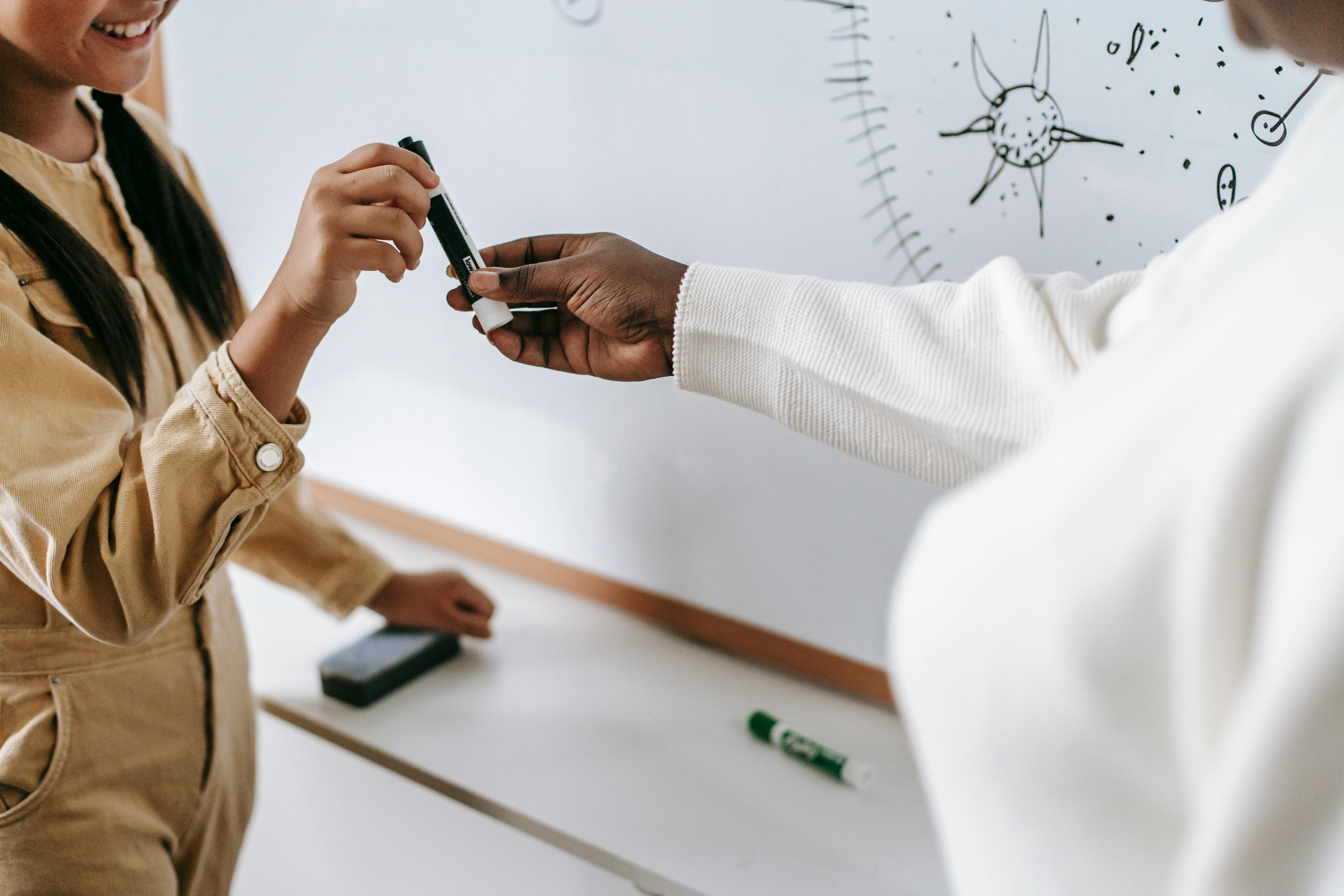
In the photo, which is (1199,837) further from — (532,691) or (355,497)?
(355,497)

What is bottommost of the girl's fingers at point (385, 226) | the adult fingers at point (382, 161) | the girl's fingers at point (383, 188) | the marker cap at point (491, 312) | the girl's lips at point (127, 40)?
the marker cap at point (491, 312)

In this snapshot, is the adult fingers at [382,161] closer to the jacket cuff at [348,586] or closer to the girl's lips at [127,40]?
the girl's lips at [127,40]

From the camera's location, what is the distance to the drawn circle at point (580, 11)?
2.64ft

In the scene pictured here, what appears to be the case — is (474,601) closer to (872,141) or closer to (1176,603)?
(872,141)

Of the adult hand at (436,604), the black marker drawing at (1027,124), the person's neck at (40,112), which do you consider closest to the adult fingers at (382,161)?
the person's neck at (40,112)

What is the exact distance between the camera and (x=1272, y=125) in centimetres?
58

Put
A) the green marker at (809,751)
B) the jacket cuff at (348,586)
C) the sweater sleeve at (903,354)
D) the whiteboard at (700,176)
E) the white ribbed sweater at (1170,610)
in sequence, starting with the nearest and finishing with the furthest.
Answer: the white ribbed sweater at (1170,610) < the sweater sleeve at (903,354) < the whiteboard at (700,176) < the green marker at (809,751) < the jacket cuff at (348,586)

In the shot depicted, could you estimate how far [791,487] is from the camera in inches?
32.7

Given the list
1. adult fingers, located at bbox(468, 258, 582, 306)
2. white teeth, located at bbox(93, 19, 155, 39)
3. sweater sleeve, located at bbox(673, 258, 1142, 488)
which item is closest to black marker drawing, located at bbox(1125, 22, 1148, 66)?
sweater sleeve, located at bbox(673, 258, 1142, 488)

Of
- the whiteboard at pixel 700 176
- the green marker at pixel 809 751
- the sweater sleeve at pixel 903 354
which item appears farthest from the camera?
the green marker at pixel 809 751

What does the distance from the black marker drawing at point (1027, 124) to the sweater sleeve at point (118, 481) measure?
0.46m

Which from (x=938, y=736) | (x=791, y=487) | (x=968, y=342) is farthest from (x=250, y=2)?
(x=938, y=736)

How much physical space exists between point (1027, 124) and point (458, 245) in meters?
0.35

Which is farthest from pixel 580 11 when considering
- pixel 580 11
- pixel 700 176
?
pixel 700 176
